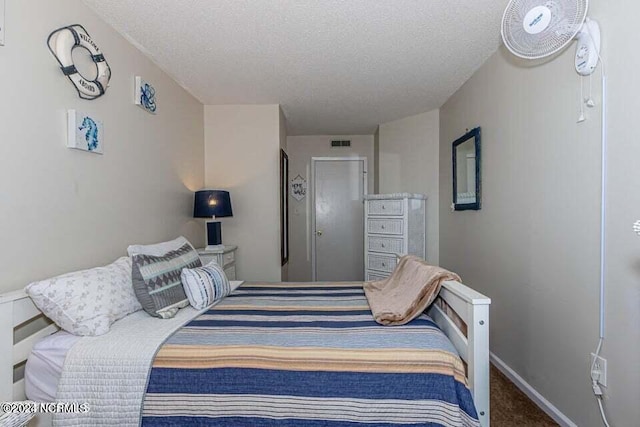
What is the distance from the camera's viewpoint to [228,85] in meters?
3.00

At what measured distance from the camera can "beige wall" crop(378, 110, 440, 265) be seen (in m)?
3.83

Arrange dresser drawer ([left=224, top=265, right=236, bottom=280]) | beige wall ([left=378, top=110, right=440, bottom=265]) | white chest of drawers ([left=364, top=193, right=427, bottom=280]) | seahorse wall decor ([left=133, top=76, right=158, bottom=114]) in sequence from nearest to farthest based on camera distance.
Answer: seahorse wall decor ([left=133, top=76, right=158, bottom=114]), dresser drawer ([left=224, top=265, right=236, bottom=280]), white chest of drawers ([left=364, top=193, right=427, bottom=280]), beige wall ([left=378, top=110, right=440, bottom=265])

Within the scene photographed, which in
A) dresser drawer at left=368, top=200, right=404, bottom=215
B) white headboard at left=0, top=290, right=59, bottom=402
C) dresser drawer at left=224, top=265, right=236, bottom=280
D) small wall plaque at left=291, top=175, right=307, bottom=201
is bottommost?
dresser drawer at left=224, top=265, right=236, bottom=280

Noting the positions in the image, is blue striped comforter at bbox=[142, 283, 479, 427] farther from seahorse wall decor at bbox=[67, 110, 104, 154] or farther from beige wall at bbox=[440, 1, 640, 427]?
seahorse wall decor at bbox=[67, 110, 104, 154]

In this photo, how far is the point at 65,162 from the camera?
1.70m

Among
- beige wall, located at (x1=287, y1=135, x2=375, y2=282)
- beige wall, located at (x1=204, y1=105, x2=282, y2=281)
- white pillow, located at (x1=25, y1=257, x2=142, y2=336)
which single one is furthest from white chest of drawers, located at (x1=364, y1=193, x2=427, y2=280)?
white pillow, located at (x1=25, y1=257, x2=142, y2=336)

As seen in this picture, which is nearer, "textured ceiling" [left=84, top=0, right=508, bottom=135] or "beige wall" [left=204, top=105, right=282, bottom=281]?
"textured ceiling" [left=84, top=0, right=508, bottom=135]

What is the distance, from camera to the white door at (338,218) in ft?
16.1

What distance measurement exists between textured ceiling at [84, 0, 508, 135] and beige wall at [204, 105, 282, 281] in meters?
0.23

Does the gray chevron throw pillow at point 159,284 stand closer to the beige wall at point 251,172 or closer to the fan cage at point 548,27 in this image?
the beige wall at point 251,172

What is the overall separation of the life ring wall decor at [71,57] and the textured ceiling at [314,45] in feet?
0.84

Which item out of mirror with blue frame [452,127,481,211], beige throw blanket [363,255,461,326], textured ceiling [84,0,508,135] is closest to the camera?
beige throw blanket [363,255,461,326]

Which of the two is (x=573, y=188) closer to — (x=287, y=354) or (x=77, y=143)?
(x=287, y=354)

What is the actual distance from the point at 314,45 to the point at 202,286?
173cm
